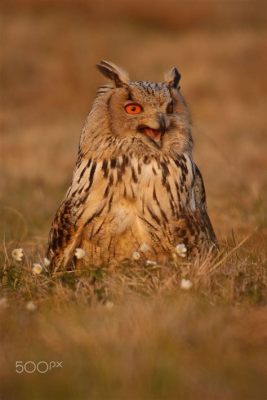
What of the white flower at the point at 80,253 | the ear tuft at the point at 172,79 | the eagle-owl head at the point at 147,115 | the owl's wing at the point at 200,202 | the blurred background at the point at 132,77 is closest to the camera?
the white flower at the point at 80,253

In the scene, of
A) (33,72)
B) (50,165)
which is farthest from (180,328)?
(33,72)

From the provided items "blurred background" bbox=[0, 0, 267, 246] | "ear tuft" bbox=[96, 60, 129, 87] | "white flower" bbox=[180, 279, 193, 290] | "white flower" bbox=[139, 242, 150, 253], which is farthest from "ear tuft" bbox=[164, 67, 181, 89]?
"blurred background" bbox=[0, 0, 267, 246]

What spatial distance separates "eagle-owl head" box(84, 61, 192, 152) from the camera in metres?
4.53

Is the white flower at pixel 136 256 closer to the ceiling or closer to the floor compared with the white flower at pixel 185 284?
closer to the ceiling

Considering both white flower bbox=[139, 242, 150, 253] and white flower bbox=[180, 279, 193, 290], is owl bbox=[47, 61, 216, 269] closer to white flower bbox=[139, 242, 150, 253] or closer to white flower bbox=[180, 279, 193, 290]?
white flower bbox=[139, 242, 150, 253]

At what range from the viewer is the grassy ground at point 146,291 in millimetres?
3121

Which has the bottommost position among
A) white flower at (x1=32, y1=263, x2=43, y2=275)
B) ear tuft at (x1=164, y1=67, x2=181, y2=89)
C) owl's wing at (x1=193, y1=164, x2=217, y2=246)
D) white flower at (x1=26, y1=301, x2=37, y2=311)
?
white flower at (x1=26, y1=301, x2=37, y2=311)

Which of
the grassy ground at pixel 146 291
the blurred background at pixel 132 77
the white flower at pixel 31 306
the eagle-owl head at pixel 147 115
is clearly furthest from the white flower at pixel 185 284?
the blurred background at pixel 132 77

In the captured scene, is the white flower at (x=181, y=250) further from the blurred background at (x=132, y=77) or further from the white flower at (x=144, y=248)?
the blurred background at (x=132, y=77)

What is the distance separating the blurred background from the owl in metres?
1.65

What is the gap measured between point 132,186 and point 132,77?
13.8m

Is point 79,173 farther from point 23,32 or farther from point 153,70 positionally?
point 23,32

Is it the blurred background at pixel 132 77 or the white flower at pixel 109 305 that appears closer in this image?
the white flower at pixel 109 305

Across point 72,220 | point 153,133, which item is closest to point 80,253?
point 72,220
